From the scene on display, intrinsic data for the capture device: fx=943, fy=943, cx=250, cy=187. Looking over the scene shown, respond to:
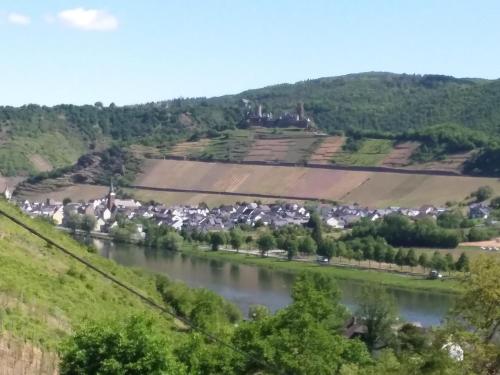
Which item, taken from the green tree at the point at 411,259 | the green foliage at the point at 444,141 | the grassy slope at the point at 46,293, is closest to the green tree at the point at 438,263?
the green tree at the point at 411,259

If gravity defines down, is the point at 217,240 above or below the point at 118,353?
below

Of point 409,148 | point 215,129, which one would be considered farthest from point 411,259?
point 215,129

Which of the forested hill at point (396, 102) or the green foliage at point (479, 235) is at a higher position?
the forested hill at point (396, 102)

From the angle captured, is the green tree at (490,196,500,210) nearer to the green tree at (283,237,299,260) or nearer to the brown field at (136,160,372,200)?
the brown field at (136,160,372,200)

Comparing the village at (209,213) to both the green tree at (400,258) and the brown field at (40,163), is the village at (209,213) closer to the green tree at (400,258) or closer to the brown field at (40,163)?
the green tree at (400,258)

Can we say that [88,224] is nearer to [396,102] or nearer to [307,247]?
[307,247]

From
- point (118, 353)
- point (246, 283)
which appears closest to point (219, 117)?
point (246, 283)
